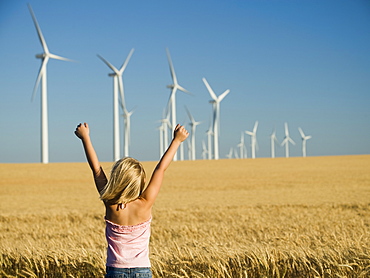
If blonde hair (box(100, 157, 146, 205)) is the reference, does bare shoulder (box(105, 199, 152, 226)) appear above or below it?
below

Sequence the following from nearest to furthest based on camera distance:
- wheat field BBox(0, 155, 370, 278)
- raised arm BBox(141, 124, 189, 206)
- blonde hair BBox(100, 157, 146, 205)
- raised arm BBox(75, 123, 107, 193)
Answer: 1. blonde hair BBox(100, 157, 146, 205)
2. raised arm BBox(141, 124, 189, 206)
3. raised arm BBox(75, 123, 107, 193)
4. wheat field BBox(0, 155, 370, 278)

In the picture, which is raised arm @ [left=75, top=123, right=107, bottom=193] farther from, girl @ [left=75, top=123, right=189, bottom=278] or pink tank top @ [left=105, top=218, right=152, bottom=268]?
pink tank top @ [left=105, top=218, right=152, bottom=268]

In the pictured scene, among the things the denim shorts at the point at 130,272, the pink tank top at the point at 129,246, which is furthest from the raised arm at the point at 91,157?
the denim shorts at the point at 130,272

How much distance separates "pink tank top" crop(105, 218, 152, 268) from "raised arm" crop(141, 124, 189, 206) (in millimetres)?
278

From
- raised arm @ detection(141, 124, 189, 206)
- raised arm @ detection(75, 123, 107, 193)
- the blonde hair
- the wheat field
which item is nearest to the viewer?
the blonde hair

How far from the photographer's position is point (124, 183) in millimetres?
4676

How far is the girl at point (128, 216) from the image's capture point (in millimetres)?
4684

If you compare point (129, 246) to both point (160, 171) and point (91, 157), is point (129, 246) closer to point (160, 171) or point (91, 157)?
point (160, 171)

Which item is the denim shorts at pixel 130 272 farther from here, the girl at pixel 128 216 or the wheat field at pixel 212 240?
the wheat field at pixel 212 240

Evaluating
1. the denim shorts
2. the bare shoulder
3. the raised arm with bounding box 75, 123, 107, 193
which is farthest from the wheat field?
the bare shoulder

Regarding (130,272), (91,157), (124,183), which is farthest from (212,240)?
(124,183)

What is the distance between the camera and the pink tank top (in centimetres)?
476

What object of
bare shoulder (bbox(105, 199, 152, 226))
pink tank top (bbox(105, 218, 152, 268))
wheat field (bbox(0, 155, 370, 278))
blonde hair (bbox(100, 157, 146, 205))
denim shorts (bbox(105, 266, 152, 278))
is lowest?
wheat field (bbox(0, 155, 370, 278))

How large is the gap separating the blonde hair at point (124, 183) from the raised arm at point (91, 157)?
1.15 feet
